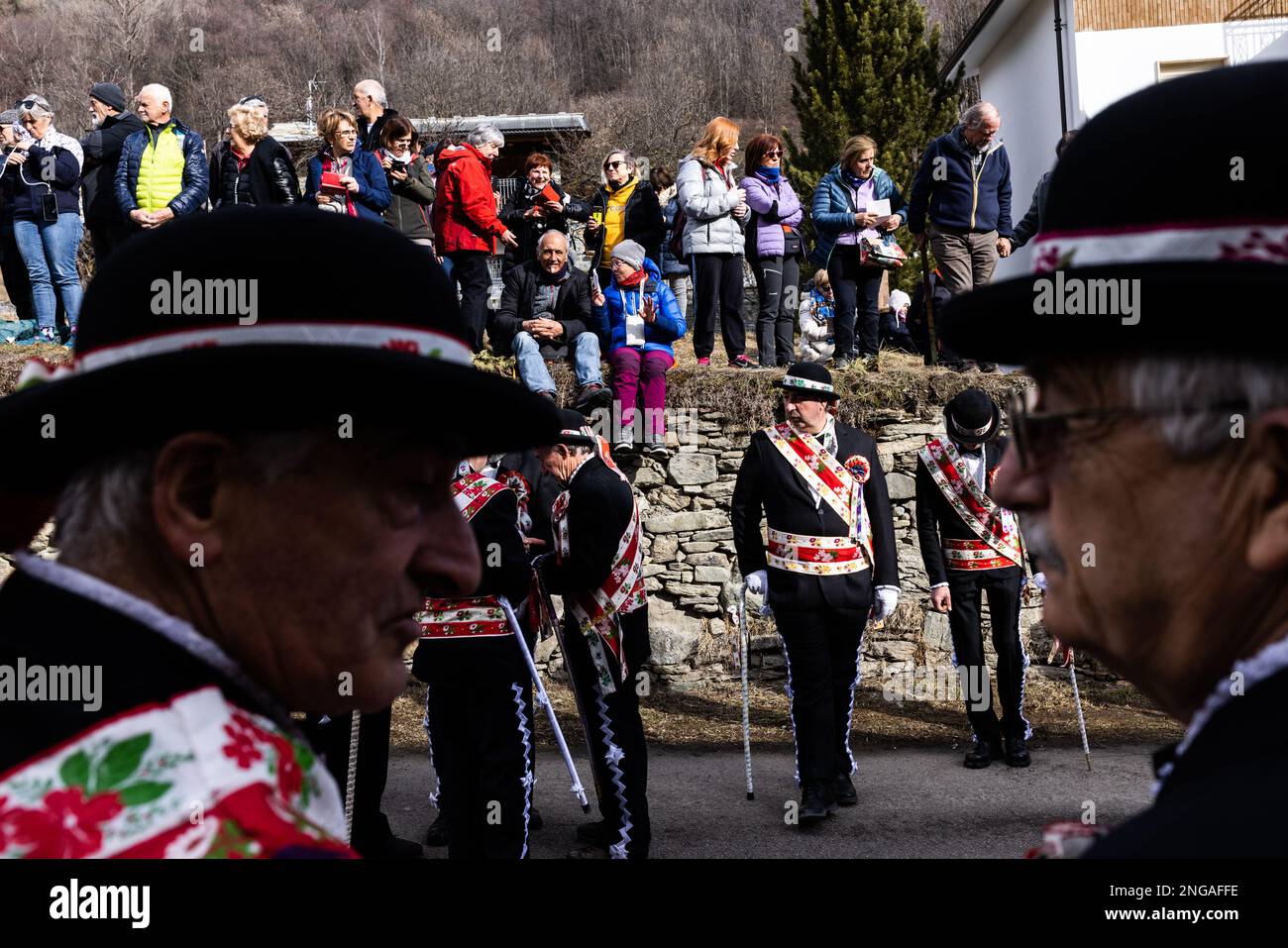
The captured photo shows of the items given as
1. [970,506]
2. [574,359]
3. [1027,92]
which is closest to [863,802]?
[970,506]

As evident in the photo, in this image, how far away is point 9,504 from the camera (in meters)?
1.64

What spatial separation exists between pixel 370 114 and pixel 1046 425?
966 cm

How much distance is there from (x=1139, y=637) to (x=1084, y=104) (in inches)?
787

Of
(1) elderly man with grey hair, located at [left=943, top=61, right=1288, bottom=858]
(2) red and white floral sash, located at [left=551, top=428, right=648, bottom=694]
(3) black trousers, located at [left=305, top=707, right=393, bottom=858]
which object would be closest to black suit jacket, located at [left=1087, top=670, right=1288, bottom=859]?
(1) elderly man with grey hair, located at [left=943, top=61, right=1288, bottom=858]

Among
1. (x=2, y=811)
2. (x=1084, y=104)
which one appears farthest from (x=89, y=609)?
(x=1084, y=104)

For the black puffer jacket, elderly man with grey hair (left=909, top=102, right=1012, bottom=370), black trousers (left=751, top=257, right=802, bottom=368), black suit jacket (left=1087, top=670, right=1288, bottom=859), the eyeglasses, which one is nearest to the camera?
black suit jacket (left=1087, top=670, right=1288, bottom=859)

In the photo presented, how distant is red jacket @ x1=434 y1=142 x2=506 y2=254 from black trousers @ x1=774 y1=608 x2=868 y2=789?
15.9ft

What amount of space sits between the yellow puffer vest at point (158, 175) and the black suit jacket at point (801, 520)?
5.56 m

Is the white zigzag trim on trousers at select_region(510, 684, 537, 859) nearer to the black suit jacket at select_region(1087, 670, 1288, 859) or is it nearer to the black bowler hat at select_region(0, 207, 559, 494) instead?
the black bowler hat at select_region(0, 207, 559, 494)

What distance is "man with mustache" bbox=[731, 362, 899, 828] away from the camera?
6.93 metres

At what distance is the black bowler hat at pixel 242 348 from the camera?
1.40 m

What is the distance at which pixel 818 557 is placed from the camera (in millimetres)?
7023

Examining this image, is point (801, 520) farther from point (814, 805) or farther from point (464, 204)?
point (464, 204)

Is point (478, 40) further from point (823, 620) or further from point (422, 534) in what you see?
point (422, 534)
